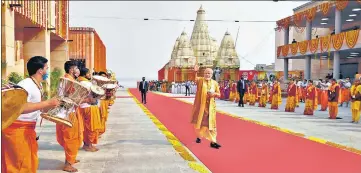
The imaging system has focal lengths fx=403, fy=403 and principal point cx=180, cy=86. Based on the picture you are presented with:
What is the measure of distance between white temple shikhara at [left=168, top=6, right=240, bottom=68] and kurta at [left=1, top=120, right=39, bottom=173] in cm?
5621

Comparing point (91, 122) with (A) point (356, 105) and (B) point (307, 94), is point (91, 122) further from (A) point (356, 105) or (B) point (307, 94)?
(B) point (307, 94)

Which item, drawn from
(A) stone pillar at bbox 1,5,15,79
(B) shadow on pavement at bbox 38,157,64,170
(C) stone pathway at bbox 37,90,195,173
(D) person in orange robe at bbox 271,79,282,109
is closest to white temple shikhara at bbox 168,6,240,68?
(D) person in orange robe at bbox 271,79,282,109

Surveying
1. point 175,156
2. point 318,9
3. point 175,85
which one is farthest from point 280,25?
point 175,156

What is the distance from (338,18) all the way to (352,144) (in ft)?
71.1

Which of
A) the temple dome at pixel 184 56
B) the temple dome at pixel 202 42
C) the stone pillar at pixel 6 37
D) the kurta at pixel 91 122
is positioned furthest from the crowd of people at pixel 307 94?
the temple dome at pixel 202 42

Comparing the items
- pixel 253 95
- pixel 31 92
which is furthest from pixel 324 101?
pixel 31 92

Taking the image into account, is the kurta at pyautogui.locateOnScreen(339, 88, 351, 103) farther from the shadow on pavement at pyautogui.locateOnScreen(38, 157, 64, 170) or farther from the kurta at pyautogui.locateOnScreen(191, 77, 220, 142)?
the shadow on pavement at pyautogui.locateOnScreen(38, 157, 64, 170)

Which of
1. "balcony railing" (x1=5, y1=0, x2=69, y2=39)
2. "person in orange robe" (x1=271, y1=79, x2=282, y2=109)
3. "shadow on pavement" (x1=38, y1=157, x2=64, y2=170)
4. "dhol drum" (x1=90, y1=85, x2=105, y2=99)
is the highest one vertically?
"balcony railing" (x1=5, y1=0, x2=69, y2=39)

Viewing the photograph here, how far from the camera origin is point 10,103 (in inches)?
125

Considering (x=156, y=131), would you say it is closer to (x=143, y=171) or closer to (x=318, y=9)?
(x=143, y=171)

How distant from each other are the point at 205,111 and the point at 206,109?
5 cm

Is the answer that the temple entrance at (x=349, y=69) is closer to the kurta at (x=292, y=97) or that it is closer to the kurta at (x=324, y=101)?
the kurta at (x=324, y=101)

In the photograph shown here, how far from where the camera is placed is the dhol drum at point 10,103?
10.3 ft

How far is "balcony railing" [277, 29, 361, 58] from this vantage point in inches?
974
